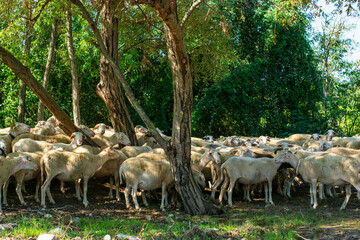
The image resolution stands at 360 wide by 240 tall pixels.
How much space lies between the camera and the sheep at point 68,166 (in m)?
9.77

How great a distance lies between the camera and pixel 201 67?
15.9m

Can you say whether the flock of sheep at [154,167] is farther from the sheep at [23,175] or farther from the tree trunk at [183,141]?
the tree trunk at [183,141]

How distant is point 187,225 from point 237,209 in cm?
243

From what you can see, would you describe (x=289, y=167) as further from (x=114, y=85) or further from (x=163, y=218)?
(x=114, y=85)

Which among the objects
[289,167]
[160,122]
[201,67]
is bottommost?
[289,167]

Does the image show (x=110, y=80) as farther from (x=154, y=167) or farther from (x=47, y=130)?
(x=154, y=167)

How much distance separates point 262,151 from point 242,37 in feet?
43.5

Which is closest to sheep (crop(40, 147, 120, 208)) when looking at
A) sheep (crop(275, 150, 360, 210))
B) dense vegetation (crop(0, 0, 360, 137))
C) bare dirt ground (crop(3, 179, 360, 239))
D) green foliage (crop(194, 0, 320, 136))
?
bare dirt ground (crop(3, 179, 360, 239))

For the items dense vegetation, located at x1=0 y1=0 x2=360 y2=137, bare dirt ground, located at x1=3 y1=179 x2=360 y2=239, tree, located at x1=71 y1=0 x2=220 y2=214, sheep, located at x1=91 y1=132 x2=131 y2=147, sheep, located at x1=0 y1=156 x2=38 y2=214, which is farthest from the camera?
dense vegetation, located at x1=0 y1=0 x2=360 y2=137

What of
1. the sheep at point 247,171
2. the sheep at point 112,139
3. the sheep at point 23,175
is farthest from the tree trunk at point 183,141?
the sheep at point 112,139

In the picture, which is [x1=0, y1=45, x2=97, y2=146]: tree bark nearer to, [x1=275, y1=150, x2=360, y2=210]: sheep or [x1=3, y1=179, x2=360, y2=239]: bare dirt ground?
[x1=3, y1=179, x2=360, y2=239]: bare dirt ground

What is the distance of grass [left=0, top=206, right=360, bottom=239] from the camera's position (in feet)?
22.2

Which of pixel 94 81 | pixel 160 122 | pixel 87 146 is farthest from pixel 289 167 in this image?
pixel 94 81

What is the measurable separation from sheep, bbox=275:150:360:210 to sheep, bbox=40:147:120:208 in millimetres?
4776
